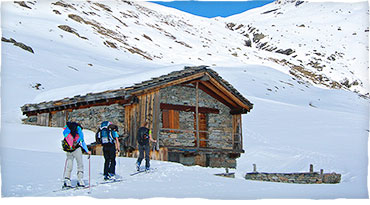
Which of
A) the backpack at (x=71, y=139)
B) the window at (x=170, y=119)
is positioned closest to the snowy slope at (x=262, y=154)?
the backpack at (x=71, y=139)

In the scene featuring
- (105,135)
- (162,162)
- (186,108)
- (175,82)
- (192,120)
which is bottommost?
(162,162)

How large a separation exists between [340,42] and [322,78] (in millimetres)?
29161

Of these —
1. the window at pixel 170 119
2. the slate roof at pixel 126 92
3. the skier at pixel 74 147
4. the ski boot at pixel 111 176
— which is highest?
the slate roof at pixel 126 92

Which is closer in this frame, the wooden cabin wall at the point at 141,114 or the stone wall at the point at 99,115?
the wooden cabin wall at the point at 141,114

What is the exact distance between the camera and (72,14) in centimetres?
5862

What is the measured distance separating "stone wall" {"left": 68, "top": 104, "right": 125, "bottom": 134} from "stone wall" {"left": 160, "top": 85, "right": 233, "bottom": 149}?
1706mm

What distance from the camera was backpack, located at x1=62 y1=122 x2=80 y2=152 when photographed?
9898 mm

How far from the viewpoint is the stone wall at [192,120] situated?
19.0 meters

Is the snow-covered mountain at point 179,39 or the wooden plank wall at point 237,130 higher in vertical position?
the snow-covered mountain at point 179,39

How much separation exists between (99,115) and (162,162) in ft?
15.3

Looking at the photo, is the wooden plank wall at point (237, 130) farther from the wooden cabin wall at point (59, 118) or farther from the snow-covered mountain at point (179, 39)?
the snow-covered mountain at point (179, 39)

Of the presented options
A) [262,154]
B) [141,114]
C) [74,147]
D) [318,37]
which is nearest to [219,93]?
[141,114]

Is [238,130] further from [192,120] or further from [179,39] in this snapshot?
[179,39]

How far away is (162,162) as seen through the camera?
14961mm
